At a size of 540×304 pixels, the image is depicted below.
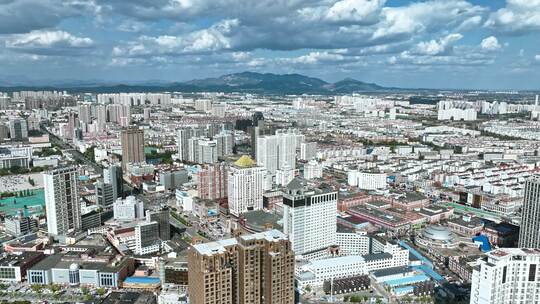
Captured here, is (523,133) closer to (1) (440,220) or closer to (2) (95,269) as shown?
(1) (440,220)

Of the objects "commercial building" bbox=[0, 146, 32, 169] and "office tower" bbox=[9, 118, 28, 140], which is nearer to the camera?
"commercial building" bbox=[0, 146, 32, 169]

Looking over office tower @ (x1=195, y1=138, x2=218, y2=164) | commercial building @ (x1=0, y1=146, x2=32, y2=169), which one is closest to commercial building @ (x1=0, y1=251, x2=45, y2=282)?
office tower @ (x1=195, y1=138, x2=218, y2=164)

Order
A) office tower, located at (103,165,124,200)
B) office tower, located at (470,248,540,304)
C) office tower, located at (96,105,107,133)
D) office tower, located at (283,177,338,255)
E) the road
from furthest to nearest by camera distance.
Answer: office tower, located at (96,105,107,133)
the road
office tower, located at (103,165,124,200)
office tower, located at (283,177,338,255)
office tower, located at (470,248,540,304)

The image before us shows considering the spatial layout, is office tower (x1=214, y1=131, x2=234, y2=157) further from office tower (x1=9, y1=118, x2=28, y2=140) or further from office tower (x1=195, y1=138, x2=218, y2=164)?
office tower (x1=9, y1=118, x2=28, y2=140)

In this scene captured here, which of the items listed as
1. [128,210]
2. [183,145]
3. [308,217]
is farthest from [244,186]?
[183,145]

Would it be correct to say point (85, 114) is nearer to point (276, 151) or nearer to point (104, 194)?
point (276, 151)

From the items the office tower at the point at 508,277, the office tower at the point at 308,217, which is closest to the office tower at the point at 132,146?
the office tower at the point at 308,217
